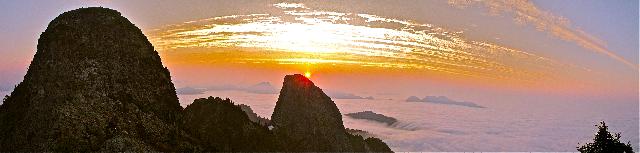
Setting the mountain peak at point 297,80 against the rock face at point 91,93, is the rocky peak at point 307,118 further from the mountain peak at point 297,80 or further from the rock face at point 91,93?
the rock face at point 91,93

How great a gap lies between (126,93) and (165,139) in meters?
3.96

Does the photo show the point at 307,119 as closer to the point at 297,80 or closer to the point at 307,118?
the point at 307,118

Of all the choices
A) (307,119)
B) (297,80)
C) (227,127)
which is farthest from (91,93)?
(297,80)

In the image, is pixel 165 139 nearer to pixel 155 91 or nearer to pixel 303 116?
pixel 155 91

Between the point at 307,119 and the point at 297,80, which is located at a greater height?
the point at 297,80

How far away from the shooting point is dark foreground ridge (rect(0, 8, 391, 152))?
957 inches

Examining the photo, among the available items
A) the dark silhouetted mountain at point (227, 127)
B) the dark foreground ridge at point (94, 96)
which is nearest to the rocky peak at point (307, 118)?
the dark silhouetted mountain at point (227, 127)

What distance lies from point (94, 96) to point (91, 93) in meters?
0.27

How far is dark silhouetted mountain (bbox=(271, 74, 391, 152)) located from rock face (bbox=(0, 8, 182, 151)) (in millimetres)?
29369

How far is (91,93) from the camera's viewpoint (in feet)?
84.7

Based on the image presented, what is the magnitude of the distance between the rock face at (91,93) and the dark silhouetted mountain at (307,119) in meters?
29.4

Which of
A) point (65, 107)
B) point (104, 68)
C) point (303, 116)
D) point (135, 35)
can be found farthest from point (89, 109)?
→ point (303, 116)

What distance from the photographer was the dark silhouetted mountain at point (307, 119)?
59.9 metres

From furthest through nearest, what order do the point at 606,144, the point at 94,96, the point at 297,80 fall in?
the point at 297,80 < the point at 606,144 < the point at 94,96
